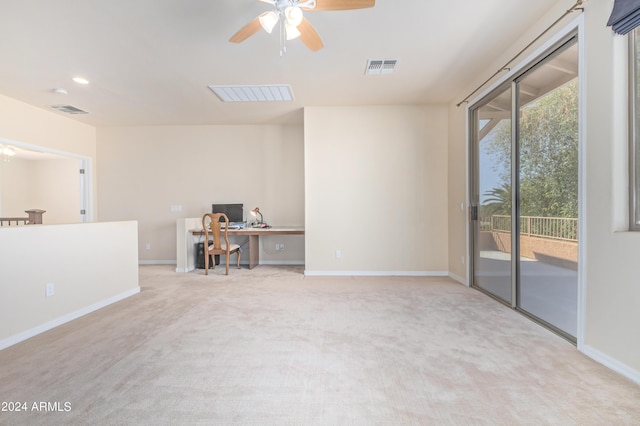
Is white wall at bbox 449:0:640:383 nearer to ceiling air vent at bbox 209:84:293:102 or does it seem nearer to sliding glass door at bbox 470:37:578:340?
sliding glass door at bbox 470:37:578:340

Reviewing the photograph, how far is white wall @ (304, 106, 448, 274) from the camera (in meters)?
4.51

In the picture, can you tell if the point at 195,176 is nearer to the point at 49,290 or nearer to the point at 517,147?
the point at 49,290

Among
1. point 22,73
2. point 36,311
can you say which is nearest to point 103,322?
point 36,311

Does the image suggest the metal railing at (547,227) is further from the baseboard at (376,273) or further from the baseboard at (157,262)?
the baseboard at (157,262)

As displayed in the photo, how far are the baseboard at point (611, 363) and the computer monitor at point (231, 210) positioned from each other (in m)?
4.81

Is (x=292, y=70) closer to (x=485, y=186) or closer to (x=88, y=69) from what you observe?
(x=88, y=69)

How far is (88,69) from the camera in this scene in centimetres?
321

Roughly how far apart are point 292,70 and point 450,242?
3355 millimetres

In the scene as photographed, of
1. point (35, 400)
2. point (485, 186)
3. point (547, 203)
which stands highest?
point (485, 186)

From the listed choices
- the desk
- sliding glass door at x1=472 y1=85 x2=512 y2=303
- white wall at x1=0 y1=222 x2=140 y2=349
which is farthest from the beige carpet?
the desk

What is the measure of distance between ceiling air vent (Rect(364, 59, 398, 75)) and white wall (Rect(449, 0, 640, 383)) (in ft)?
5.24

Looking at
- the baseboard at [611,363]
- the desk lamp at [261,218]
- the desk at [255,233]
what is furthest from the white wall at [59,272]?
the baseboard at [611,363]

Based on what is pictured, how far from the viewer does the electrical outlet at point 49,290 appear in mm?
2570

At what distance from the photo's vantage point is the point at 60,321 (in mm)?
2666
